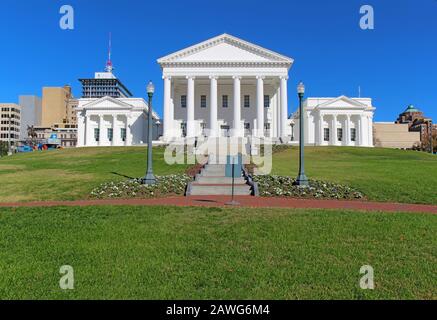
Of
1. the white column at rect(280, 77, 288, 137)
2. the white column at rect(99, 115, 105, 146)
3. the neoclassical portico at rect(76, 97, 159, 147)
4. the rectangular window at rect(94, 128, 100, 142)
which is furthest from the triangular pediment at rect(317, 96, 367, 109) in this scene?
the rectangular window at rect(94, 128, 100, 142)

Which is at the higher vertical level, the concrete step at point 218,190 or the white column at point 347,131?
the white column at point 347,131

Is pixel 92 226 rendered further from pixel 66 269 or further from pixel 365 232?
pixel 365 232

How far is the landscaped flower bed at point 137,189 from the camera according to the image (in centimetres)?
1552

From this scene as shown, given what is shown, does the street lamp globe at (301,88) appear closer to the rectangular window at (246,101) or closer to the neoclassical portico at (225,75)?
the neoclassical portico at (225,75)

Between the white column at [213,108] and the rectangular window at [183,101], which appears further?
the rectangular window at [183,101]

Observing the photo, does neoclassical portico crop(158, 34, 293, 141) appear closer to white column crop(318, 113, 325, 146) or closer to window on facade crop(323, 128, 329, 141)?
white column crop(318, 113, 325, 146)

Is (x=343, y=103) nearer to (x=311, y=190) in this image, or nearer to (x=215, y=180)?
(x=215, y=180)

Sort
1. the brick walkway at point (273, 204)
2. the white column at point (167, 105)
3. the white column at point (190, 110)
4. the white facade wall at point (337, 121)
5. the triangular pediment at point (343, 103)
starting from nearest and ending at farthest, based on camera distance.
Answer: the brick walkway at point (273, 204), the white column at point (190, 110), the white column at point (167, 105), the triangular pediment at point (343, 103), the white facade wall at point (337, 121)

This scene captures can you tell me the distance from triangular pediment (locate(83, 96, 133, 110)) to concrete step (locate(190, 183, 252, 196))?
4757cm

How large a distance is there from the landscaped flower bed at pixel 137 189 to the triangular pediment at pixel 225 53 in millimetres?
41493

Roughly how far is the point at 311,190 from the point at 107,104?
5296cm

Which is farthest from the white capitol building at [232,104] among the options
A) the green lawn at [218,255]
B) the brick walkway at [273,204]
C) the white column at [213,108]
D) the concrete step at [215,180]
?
the green lawn at [218,255]

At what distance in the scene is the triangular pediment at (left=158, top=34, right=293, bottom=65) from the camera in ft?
180
